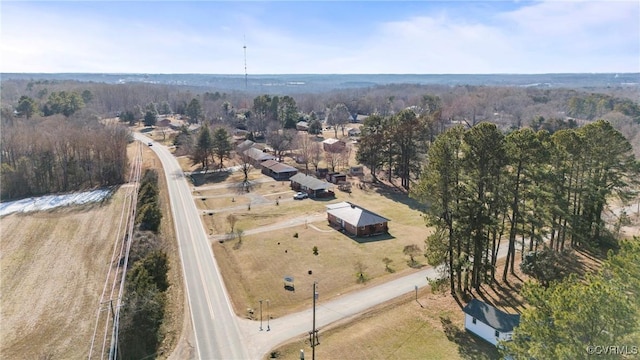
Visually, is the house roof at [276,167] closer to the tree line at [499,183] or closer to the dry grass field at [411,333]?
the tree line at [499,183]

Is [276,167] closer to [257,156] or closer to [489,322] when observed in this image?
[257,156]

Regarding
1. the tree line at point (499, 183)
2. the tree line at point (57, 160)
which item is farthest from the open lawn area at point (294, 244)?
the tree line at point (57, 160)

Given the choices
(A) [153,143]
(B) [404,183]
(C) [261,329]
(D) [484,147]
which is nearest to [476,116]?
(B) [404,183]

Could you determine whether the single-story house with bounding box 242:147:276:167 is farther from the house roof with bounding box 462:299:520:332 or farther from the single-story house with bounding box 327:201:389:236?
the house roof with bounding box 462:299:520:332

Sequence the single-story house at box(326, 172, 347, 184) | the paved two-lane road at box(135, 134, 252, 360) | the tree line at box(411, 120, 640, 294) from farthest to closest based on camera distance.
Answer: the single-story house at box(326, 172, 347, 184)
the tree line at box(411, 120, 640, 294)
the paved two-lane road at box(135, 134, 252, 360)

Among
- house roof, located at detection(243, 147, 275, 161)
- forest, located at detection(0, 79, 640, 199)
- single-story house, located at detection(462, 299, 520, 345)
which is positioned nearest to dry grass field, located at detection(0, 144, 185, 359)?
forest, located at detection(0, 79, 640, 199)
